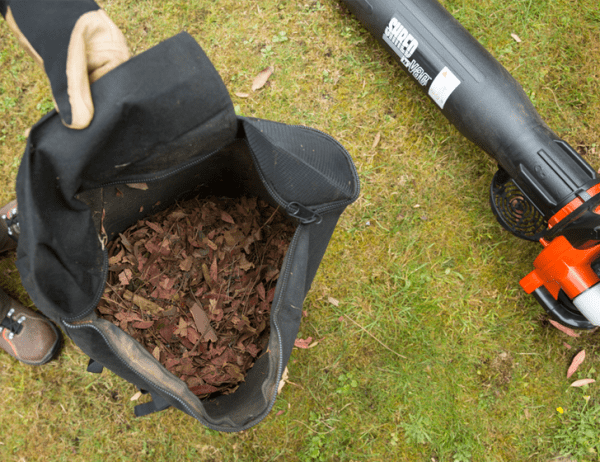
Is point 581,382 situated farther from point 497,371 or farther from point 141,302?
point 141,302

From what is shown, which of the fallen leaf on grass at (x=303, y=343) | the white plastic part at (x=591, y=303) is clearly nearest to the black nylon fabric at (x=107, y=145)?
the fallen leaf on grass at (x=303, y=343)

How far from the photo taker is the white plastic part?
69.9 inches

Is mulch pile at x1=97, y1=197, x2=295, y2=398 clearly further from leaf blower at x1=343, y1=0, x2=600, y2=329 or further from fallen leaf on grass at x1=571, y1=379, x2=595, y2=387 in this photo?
fallen leaf on grass at x1=571, y1=379, x2=595, y2=387

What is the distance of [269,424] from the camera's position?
2219mm

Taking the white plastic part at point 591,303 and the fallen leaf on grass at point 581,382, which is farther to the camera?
the fallen leaf on grass at point 581,382

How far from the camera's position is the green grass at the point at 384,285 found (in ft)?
7.30

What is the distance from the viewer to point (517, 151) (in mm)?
1886

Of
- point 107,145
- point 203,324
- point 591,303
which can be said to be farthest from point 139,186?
point 591,303

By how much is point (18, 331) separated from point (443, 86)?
111 inches

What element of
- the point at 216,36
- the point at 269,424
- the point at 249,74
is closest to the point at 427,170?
the point at 249,74

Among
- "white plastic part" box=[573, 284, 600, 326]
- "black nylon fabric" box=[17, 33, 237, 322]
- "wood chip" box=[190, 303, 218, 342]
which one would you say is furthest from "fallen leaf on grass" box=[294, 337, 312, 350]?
"white plastic part" box=[573, 284, 600, 326]

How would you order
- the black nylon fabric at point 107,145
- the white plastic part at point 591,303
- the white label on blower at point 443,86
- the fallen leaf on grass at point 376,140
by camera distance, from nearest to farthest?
the black nylon fabric at point 107,145 → the white plastic part at point 591,303 → the white label on blower at point 443,86 → the fallen leaf on grass at point 376,140

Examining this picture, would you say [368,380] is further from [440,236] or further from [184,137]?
[184,137]

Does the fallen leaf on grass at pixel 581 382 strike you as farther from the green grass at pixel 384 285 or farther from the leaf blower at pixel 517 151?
the leaf blower at pixel 517 151
